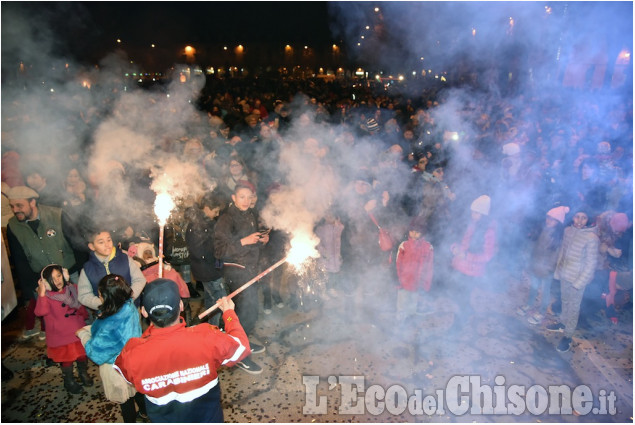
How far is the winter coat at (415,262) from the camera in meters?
4.48

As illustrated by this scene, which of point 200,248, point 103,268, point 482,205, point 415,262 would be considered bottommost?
point 415,262

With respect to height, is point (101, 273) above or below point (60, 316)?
above

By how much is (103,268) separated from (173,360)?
1818mm

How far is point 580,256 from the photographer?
13.5 ft

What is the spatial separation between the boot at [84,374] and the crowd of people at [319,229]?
0.01 meters

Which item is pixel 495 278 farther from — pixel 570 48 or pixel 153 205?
pixel 570 48

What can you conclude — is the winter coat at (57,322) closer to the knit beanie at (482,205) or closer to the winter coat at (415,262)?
the winter coat at (415,262)

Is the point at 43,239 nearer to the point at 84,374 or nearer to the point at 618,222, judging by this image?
the point at 84,374

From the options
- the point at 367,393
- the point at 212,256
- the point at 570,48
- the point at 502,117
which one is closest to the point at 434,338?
the point at 367,393

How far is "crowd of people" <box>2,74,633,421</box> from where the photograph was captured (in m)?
4.01

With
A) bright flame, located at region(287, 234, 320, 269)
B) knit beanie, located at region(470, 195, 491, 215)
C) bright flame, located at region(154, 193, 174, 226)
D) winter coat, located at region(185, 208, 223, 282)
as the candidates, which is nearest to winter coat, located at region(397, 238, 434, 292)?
knit beanie, located at region(470, 195, 491, 215)

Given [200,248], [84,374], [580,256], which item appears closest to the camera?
[84,374]

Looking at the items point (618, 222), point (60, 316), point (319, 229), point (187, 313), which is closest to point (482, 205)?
point (618, 222)

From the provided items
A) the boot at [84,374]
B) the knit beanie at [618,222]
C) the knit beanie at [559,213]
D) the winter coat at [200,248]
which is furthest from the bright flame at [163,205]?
the knit beanie at [618,222]
